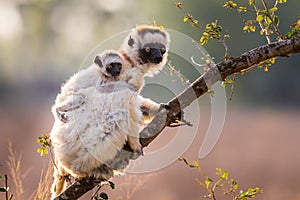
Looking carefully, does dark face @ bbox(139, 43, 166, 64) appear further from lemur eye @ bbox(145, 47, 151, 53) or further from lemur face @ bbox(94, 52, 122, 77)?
lemur face @ bbox(94, 52, 122, 77)

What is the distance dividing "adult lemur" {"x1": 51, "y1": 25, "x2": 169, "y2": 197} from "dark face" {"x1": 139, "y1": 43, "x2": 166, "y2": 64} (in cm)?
19

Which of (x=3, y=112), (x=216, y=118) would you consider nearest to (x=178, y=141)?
(x=216, y=118)

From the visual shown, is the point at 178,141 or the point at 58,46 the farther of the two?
the point at 58,46

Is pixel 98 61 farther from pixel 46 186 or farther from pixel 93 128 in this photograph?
pixel 46 186

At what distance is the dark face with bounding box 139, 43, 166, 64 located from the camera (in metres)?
4.59

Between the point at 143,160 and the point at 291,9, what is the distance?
14758 mm

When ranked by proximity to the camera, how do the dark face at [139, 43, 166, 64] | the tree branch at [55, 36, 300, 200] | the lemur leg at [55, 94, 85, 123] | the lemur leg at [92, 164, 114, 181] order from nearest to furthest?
the tree branch at [55, 36, 300, 200] < the lemur leg at [92, 164, 114, 181] < the lemur leg at [55, 94, 85, 123] < the dark face at [139, 43, 166, 64]

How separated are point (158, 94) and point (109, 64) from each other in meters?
7.17

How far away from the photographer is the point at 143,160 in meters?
4.68

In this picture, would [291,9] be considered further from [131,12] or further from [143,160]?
[143,160]

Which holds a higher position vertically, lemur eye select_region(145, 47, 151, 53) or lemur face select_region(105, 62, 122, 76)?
lemur eye select_region(145, 47, 151, 53)

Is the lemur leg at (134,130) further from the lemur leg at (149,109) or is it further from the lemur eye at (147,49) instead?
the lemur eye at (147,49)

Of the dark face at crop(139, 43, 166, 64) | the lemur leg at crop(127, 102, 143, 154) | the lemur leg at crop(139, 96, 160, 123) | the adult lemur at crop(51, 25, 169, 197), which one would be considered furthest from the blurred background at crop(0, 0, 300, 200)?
the lemur leg at crop(127, 102, 143, 154)

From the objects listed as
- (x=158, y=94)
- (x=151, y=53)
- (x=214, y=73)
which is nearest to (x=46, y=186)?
(x=151, y=53)
